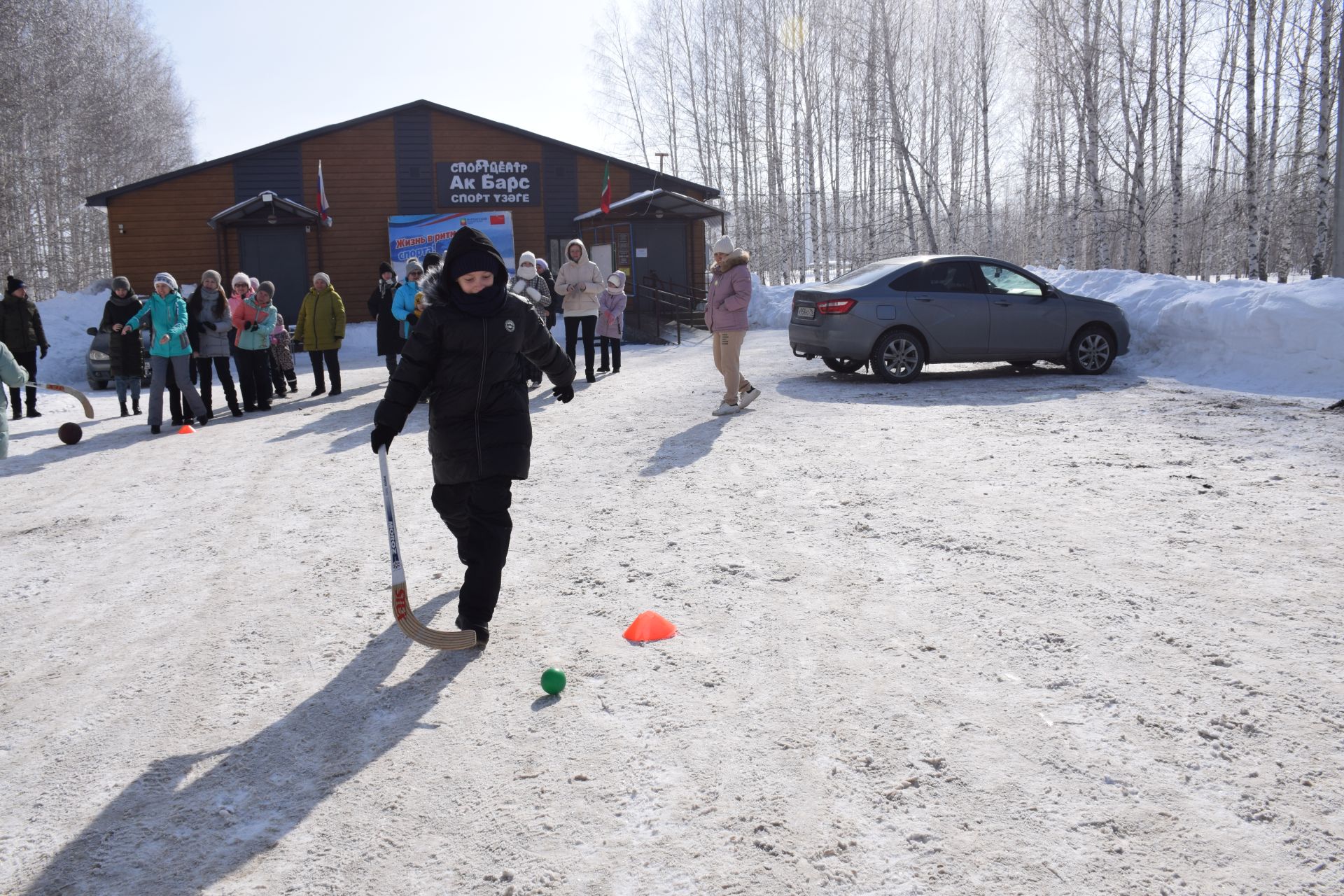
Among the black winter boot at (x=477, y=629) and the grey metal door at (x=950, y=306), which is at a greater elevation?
the grey metal door at (x=950, y=306)

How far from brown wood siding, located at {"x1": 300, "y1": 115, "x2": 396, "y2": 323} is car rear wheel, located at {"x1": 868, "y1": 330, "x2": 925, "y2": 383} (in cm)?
1802

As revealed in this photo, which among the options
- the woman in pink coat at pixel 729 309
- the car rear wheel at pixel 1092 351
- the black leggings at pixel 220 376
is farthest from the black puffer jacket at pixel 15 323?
the car rear wheel at pixel 1092 351

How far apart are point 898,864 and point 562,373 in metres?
2.95

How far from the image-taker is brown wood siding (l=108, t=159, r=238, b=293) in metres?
26.0

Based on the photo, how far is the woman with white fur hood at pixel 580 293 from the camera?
1349 cm

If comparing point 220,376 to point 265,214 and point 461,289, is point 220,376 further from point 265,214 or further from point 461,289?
Answer: point 265,214

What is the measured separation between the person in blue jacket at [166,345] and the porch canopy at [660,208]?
49.9 ft

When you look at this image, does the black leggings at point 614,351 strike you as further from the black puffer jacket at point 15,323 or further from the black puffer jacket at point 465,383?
the black puffer jacket at point 465,383

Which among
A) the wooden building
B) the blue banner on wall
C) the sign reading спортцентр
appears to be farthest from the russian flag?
the sign reading спортцентр

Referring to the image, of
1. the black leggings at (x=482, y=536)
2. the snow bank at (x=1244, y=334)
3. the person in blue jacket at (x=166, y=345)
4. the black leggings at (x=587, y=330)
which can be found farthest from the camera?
the black leggings at (x=587, y=330)

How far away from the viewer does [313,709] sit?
12.5 feet

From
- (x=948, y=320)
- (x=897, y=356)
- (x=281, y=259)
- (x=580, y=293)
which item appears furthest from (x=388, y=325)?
(x=281, y=259)

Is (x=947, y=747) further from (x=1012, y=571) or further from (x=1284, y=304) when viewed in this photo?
(x=1284, y=304)

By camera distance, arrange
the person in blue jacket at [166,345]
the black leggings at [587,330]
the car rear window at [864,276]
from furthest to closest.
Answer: the black leggings at [587,330] < the car rear window at [864,276] < the person in blue jacket at [166,345]
